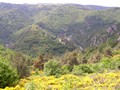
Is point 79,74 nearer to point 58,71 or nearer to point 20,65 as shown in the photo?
point 58,71

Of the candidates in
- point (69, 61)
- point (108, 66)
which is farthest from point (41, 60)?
point (108, 66)

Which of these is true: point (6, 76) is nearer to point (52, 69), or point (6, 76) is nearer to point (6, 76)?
point (6, 76)

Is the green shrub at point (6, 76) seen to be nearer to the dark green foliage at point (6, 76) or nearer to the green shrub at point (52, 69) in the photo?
the dark green foliage at point (6, 76)

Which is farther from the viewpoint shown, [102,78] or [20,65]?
[20,65]

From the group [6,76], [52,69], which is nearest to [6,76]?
[6,76]

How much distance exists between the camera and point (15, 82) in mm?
35719

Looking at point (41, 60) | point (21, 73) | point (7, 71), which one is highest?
point (7, 71)

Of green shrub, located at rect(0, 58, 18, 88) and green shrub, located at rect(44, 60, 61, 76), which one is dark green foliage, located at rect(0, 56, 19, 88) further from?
green shrub, located at rect(44, 60, 61, 76)

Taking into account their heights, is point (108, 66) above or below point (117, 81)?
below

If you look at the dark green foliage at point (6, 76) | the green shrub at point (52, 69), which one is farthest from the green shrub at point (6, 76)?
the green shrub at point (52, 69)

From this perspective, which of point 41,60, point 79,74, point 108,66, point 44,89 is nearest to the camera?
point 44,89

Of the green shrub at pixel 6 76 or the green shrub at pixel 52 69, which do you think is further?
the green shrub at pixel 52 69

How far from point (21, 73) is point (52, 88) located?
15.5m

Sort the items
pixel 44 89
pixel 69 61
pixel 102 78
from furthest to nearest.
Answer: pixel 69 61
pixel 102 78
pixel 44 89
